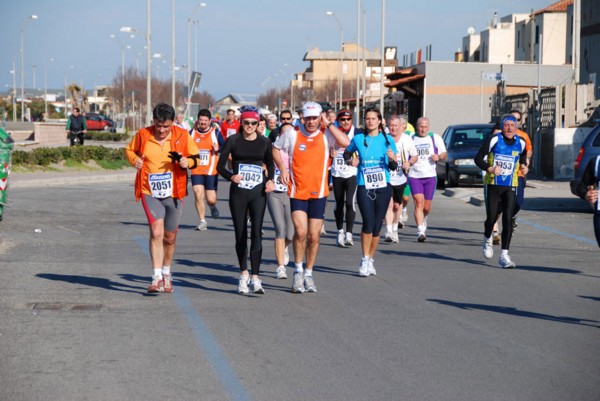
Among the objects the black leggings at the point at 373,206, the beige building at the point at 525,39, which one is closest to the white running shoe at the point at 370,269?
the black leggings at the point at 373,206

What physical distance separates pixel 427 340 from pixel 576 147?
24.4 metres

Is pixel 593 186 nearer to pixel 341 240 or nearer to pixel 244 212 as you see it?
pixel 244 212

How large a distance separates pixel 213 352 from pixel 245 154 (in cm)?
330

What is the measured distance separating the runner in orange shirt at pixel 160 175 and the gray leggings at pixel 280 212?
1224mm

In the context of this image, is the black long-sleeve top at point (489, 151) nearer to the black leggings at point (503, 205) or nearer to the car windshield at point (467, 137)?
the black leggings at point (503, 205)

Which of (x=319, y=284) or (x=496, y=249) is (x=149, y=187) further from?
(x=496, y=249)

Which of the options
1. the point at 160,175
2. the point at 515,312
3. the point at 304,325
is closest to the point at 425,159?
the point at 160,175

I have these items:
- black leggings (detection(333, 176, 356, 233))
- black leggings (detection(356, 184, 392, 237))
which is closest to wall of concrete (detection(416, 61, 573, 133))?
black leggings (detection(333, 176, 356, 233))

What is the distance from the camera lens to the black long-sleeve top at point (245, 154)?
10.8m

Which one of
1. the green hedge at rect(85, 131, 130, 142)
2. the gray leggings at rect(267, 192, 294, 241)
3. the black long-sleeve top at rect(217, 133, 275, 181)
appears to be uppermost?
the black long-sleeve top at rect(217, 133, 275, 181)

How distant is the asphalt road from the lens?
685cm

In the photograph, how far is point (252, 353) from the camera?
7.83 meters

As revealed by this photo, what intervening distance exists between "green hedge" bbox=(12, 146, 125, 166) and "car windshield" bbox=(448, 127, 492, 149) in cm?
1278

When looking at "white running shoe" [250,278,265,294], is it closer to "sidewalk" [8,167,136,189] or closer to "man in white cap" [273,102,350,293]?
"man in white cap" [273,102,350,293]
